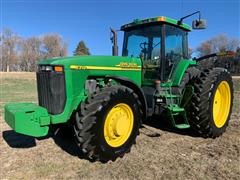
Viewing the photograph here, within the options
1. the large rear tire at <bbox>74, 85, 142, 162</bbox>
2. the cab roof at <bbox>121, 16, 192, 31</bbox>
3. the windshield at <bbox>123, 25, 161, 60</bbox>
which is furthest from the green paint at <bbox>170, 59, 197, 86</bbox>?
the large rear tire at <bbox>74, 85, 142, 162</bbox>

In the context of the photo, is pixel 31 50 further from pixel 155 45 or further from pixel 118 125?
pixel 118 125

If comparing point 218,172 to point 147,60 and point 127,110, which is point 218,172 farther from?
point 147,60

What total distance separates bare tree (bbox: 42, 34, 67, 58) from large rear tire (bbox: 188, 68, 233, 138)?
68.6 meters

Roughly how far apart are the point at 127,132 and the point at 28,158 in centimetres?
174

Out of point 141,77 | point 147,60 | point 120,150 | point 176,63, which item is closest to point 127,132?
point 120,150

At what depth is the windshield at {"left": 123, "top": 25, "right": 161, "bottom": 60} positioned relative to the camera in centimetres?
600

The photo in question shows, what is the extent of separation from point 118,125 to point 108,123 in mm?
178

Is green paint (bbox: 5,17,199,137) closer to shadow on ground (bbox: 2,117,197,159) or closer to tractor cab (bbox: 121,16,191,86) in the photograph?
tractor cab (bbox: 121,16,191,86)

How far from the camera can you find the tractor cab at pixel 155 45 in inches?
233

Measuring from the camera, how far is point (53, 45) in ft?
239

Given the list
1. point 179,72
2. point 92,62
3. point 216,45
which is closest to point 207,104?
point 179,72

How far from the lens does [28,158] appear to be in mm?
4637

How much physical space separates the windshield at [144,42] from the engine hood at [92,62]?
23.7 inches

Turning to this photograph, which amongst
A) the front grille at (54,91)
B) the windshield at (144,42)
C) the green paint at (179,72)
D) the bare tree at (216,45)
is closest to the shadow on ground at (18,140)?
the front grille at (54,91)
